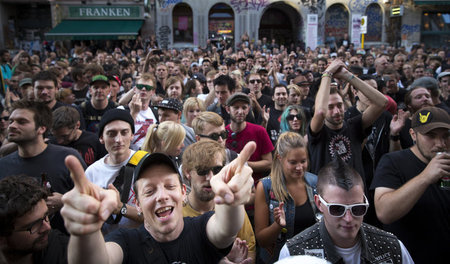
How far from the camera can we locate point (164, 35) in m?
26.7

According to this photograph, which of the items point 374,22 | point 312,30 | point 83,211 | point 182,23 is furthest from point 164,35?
point 83,211

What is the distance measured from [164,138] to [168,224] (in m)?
1.57

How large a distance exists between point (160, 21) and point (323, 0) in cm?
1242

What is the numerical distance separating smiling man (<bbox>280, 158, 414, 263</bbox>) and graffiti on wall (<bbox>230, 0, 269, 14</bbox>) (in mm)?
26371

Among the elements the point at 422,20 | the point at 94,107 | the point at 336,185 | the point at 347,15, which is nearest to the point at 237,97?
the point at 94,107

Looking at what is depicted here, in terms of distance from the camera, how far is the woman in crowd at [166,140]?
338 centimetres

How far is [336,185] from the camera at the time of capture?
2.22 metres

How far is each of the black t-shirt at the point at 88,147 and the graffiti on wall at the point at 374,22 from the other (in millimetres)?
28847

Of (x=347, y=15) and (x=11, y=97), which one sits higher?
(x=347, y=15)

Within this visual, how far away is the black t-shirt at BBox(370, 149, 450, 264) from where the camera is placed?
2.48 meters

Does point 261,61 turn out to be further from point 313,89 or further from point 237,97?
point 237,97

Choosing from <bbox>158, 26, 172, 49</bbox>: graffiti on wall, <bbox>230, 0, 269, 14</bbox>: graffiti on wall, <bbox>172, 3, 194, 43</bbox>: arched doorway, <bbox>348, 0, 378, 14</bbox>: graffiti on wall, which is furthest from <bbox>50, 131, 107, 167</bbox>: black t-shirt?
<bbox>348, 0, 378, 14</bbox>: graffiti on wall

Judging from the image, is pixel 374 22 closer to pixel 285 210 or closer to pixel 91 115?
pixel 91 115

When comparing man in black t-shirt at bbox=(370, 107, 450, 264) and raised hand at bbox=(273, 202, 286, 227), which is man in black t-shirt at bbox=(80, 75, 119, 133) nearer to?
raised hand at bbox=(273, 202, 286, 227)
